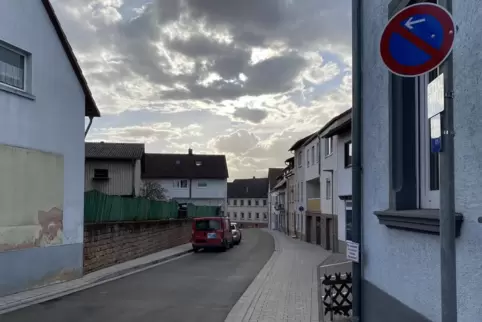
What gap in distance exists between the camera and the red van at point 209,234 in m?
30.6

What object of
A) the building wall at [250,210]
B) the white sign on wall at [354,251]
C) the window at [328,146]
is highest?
the window at [328,146]

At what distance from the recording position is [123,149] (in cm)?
4428

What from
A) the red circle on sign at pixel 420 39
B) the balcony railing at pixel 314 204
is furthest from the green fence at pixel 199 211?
the red circle on sign at pixel 420 39

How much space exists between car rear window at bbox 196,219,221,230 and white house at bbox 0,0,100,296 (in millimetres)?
15619

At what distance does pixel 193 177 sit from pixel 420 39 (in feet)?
216

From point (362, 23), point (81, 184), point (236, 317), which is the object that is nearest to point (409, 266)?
point (362, 23)

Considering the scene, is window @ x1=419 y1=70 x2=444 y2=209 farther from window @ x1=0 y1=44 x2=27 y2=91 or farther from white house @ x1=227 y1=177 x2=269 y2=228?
white house @ x1=227 y1=177 x2=269 y2=228

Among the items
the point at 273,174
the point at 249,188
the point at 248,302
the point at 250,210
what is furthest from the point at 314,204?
the point at 249,188

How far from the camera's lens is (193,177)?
225 ft

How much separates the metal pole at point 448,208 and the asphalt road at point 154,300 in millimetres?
7364

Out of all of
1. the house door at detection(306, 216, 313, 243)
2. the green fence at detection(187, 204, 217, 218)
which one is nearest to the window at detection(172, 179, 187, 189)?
the green fence at detection(187, 204, 217, 218)

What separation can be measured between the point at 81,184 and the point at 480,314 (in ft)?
44.0

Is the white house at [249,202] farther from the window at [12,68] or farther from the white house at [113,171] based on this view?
the window at [12,68]

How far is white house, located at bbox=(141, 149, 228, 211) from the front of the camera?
67.1 metres
